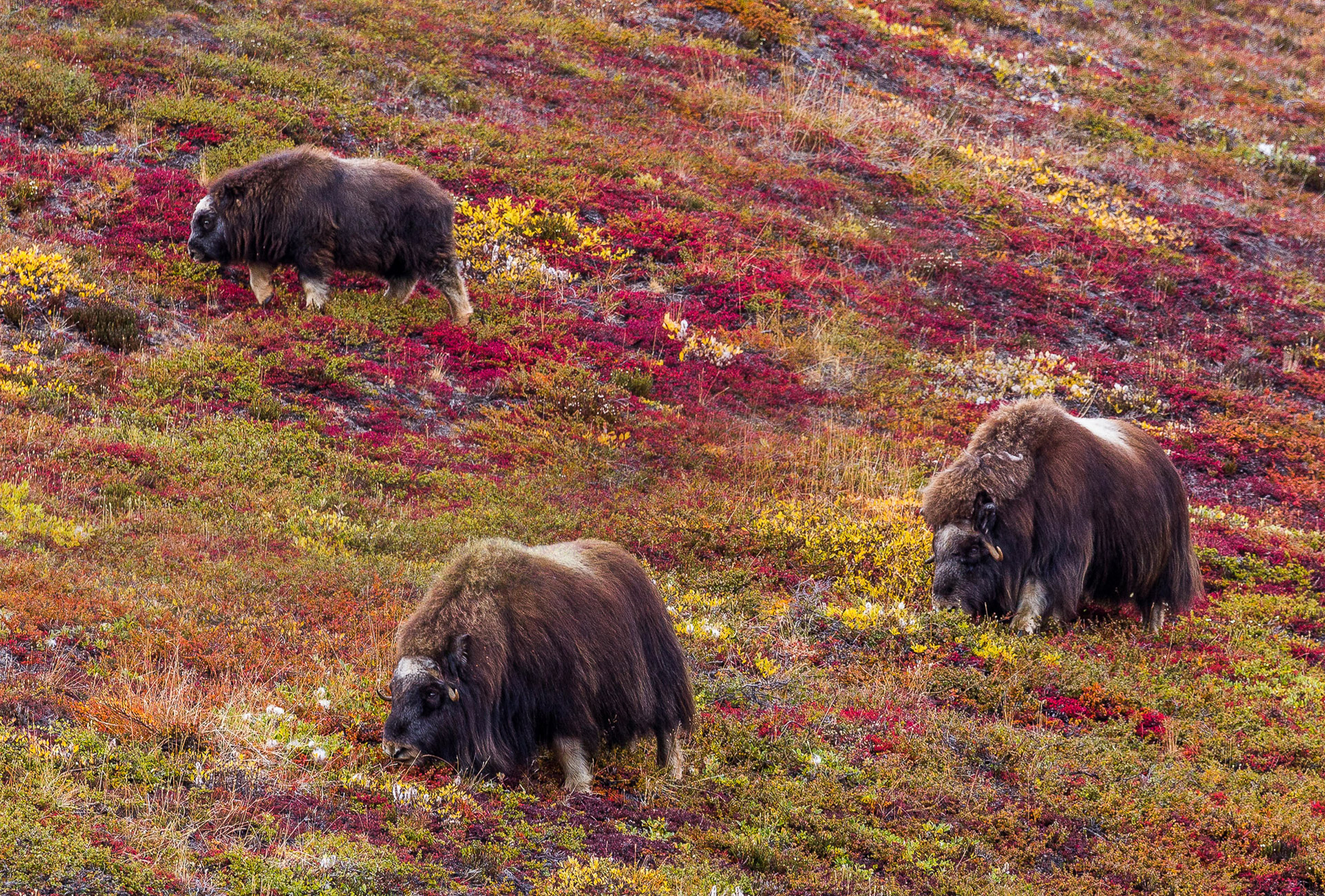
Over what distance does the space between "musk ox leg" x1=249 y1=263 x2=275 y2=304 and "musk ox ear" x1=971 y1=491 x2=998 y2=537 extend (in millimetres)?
10341

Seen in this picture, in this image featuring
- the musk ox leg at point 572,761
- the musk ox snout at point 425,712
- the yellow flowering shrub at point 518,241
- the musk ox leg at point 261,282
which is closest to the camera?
the musk ox snout at point 425,712

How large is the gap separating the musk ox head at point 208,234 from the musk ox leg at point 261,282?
0.38 m

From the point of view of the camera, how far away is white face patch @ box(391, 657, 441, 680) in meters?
6.91

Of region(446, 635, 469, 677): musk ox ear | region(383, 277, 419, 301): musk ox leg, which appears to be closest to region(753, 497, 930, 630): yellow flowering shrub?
region(446, 635, 469, 677): musk ox ear

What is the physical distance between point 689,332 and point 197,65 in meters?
10.9

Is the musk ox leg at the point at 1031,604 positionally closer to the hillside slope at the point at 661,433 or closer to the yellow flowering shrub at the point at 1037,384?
the hillside slope at the point at 661,433

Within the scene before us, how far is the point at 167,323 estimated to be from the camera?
14.9 metres

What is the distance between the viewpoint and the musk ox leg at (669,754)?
777 centimetres

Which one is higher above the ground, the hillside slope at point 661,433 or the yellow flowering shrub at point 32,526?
the hillside slope at point 661,433

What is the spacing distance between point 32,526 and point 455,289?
27.0ft

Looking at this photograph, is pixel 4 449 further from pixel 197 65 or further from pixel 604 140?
pixel 604 140

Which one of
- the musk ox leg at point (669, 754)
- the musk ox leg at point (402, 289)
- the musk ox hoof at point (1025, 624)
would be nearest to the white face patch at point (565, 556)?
the musk ox leg at point (669, 754)

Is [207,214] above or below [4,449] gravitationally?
above

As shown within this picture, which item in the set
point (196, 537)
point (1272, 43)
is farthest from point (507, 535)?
point (1272, 43)
